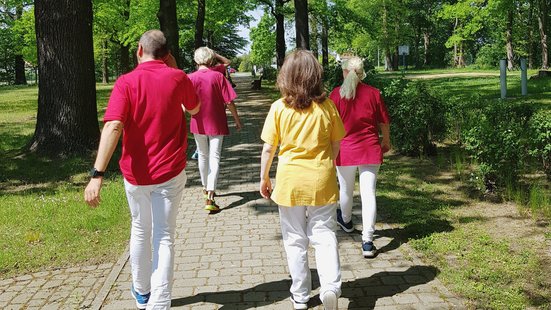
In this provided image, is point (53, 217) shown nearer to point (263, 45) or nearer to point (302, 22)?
point (302, 22)

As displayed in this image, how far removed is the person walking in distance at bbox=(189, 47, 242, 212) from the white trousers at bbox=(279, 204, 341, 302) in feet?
9.61

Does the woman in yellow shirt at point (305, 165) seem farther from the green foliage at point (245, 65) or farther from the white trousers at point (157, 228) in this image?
the green foliage at point (245, 65)

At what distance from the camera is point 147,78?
3.53 metres

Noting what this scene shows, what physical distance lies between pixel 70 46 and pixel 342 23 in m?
21.6

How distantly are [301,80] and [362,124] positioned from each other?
159 centimetres

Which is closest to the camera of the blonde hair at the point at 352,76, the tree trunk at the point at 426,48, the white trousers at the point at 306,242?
the white trousers at the point at 306,242

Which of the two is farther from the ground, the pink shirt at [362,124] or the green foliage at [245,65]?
the green foliage at [245,65]

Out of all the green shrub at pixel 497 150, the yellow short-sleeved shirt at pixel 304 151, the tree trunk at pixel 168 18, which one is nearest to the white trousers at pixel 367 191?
the yellow short-sleeved shirt at pixel 304 151

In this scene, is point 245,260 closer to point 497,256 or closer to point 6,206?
point 497,256

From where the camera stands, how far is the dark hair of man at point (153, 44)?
143 inches

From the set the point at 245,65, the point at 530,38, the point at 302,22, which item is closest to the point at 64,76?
the point at 302,22

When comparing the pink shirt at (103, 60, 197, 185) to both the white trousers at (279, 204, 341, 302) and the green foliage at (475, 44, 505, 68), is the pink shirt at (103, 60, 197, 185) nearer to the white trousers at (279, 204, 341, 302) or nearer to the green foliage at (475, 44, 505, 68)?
the white trousers at (279, 204, 341, 302)

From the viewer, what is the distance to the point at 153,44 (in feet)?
11.9

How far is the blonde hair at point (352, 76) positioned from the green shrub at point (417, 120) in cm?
443
